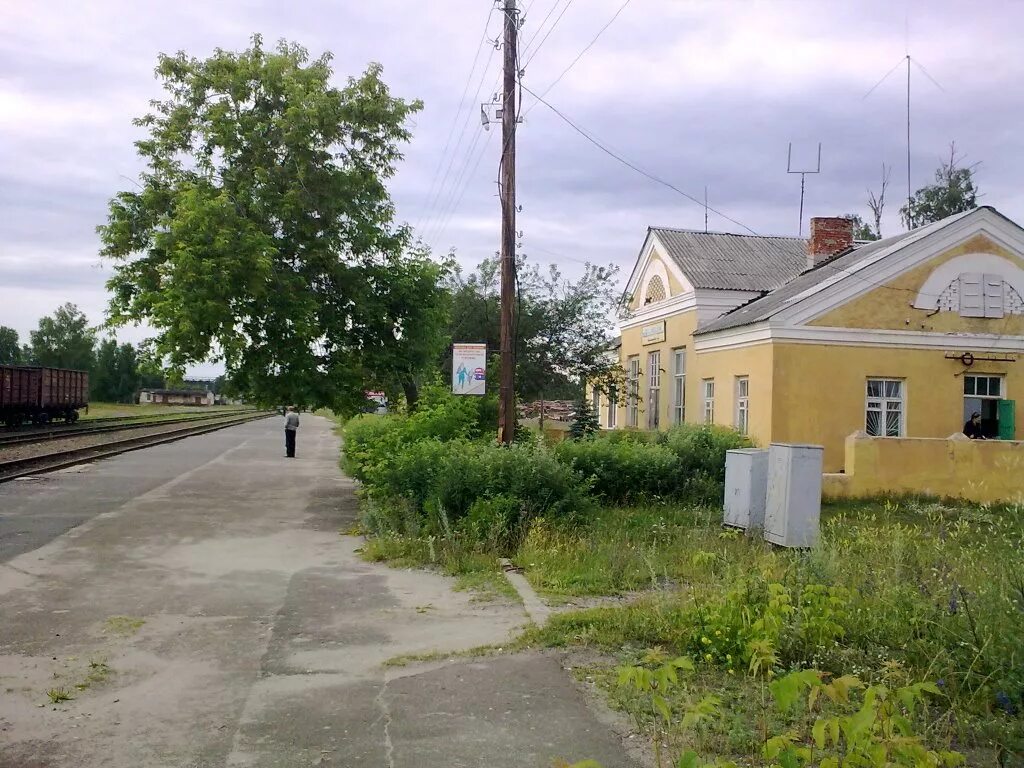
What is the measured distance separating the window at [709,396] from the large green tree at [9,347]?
108 meters

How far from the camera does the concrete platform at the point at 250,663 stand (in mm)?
4621

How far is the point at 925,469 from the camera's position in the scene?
1631 cm

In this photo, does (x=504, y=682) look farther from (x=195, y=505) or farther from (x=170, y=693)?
(x=195, y=505)

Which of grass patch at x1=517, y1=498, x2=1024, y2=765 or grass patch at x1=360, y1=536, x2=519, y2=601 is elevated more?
grass patch at x1=517, y1=498, x2=1024, y2=765

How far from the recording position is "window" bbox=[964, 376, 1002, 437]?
1994 cm

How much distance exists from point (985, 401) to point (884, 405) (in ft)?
8.43

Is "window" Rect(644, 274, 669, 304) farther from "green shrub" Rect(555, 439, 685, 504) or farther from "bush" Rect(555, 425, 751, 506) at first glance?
"green shrub" Rect(555, 439, 685, 504)

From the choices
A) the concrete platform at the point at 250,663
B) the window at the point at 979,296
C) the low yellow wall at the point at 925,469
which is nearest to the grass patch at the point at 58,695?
the concrete platform at the point at 250,663

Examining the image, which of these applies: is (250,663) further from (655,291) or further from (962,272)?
(655,291)

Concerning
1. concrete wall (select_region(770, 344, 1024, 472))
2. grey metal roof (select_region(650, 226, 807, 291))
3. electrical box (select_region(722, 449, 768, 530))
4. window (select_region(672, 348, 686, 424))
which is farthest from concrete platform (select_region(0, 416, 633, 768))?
grey metal roof (select_region(650, 226, 807, 291))

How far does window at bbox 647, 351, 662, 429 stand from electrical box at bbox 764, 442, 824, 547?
1499 centimetres

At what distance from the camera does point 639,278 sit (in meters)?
27.6

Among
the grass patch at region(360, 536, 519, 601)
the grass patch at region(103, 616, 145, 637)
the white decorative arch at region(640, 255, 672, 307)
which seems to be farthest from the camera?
the white decorative arch at region(640, 255, 672, 307)

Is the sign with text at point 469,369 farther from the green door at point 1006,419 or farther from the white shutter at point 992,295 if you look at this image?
the green door at point 1006,419
